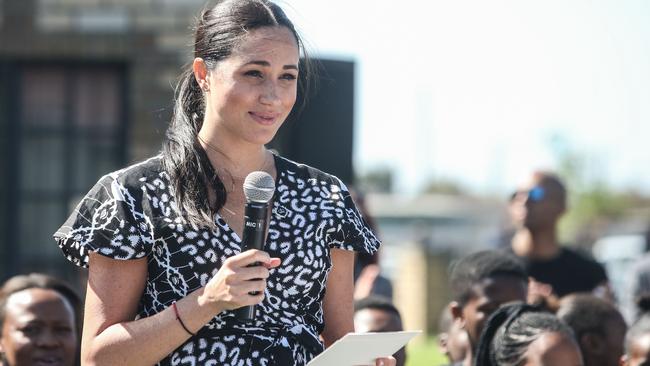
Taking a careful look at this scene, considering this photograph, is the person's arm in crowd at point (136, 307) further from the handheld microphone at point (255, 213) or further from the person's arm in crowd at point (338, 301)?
the person's arm in crowd at point (338, 301)

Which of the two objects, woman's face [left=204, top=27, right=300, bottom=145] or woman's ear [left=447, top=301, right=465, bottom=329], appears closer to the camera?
woman's face [left=204, top=27, right=300, bottom=145]

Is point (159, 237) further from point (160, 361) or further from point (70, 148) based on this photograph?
point (70, 148)

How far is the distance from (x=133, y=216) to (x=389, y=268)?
21.0 meters

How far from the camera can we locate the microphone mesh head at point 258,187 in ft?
9.84

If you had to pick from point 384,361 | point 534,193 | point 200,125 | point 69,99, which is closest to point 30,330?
point 200,125

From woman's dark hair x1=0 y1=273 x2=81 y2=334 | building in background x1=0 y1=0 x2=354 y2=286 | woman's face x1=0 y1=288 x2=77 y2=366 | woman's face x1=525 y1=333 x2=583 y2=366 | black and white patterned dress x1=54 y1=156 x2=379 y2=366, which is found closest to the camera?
black and white patterned dress x1=54 y1=156 x2=379 y2=366

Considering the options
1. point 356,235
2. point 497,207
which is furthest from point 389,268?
point 497,207

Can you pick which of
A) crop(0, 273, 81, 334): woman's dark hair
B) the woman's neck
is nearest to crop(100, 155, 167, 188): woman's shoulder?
the woman's neck

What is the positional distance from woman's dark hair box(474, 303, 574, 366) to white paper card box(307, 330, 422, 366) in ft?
5.40

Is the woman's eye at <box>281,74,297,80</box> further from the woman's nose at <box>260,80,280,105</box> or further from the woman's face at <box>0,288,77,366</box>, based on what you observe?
the woman's face at <box>0,288,77,366</box>

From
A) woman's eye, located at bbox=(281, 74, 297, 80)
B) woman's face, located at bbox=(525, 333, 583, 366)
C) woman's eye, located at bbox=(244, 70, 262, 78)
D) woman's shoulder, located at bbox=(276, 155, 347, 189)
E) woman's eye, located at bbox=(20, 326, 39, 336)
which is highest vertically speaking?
woman's eye, located at bbox=(244, 70, 262, 78)

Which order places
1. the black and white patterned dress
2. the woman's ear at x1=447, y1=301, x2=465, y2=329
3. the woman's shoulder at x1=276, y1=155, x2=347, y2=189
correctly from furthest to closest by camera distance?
the woman's ear at x1=447, y1=301, x2=465, y2=329
the woman's shoulder at x1=276, y1=155, x2=347, y2=189
the black and white patterned dress

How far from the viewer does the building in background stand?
9.30 meters

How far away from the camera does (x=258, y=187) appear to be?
A: 3.02 meters
